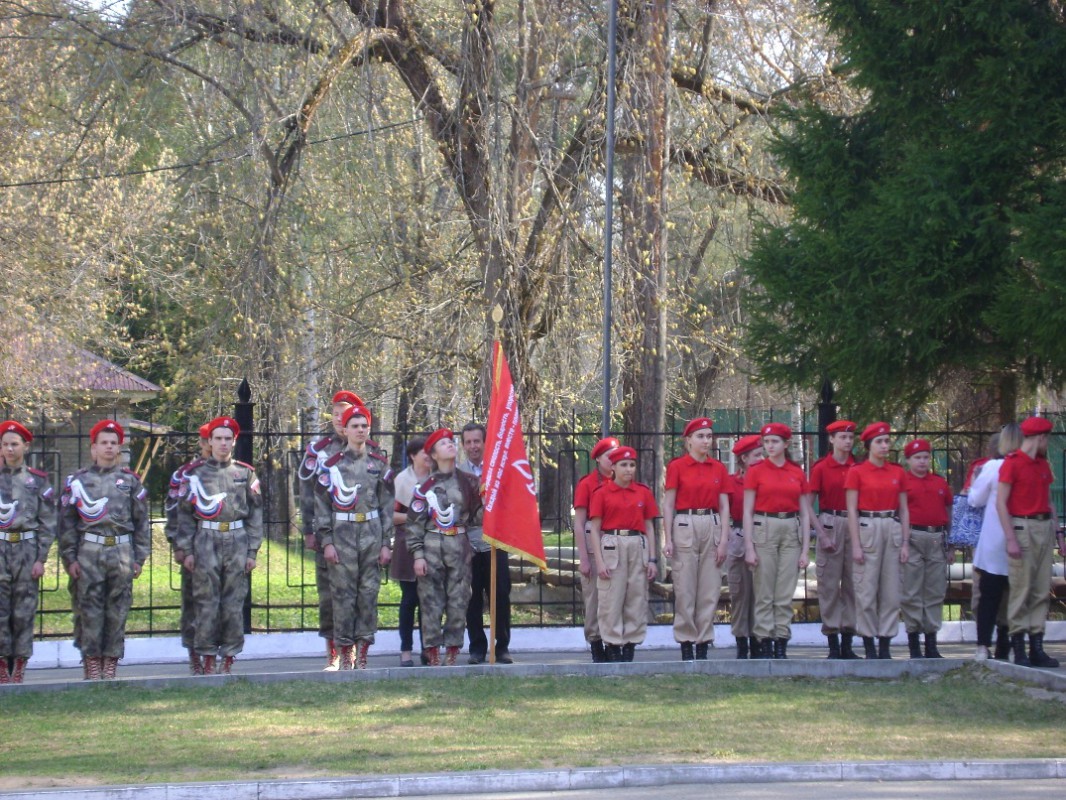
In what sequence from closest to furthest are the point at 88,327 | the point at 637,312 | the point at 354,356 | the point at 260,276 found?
the point at 260,276 < the point at 637,312 < the point at 354,356 < the point at 88,327

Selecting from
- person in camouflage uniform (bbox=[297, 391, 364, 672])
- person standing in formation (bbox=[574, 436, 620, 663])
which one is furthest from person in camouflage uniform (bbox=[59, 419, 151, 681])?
person standing in formation (bbox=[574, 436, 620, 663])

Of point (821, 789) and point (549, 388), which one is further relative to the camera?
point (549, 388)

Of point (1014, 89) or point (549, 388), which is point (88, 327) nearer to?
point (549, 388)

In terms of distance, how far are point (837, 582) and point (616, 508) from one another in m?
1.95

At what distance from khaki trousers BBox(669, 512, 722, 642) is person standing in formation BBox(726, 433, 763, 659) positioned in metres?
0.27

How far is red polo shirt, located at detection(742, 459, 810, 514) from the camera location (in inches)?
406

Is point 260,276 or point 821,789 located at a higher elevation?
point 260,276

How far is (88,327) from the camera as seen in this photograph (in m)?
23.0

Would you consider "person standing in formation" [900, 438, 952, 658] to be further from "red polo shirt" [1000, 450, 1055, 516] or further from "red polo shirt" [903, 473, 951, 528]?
"red polo shirt" [1000, 450, 1055, 516]

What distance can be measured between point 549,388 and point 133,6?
6.17 m

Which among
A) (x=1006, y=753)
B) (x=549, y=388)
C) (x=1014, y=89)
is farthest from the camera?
(x=549, y=388)

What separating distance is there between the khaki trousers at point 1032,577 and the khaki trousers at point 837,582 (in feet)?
4.04

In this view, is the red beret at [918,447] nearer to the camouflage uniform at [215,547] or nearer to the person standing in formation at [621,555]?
the person standing in formation at [621,555]

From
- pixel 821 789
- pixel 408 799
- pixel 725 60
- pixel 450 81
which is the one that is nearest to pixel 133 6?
pixel 450 81
